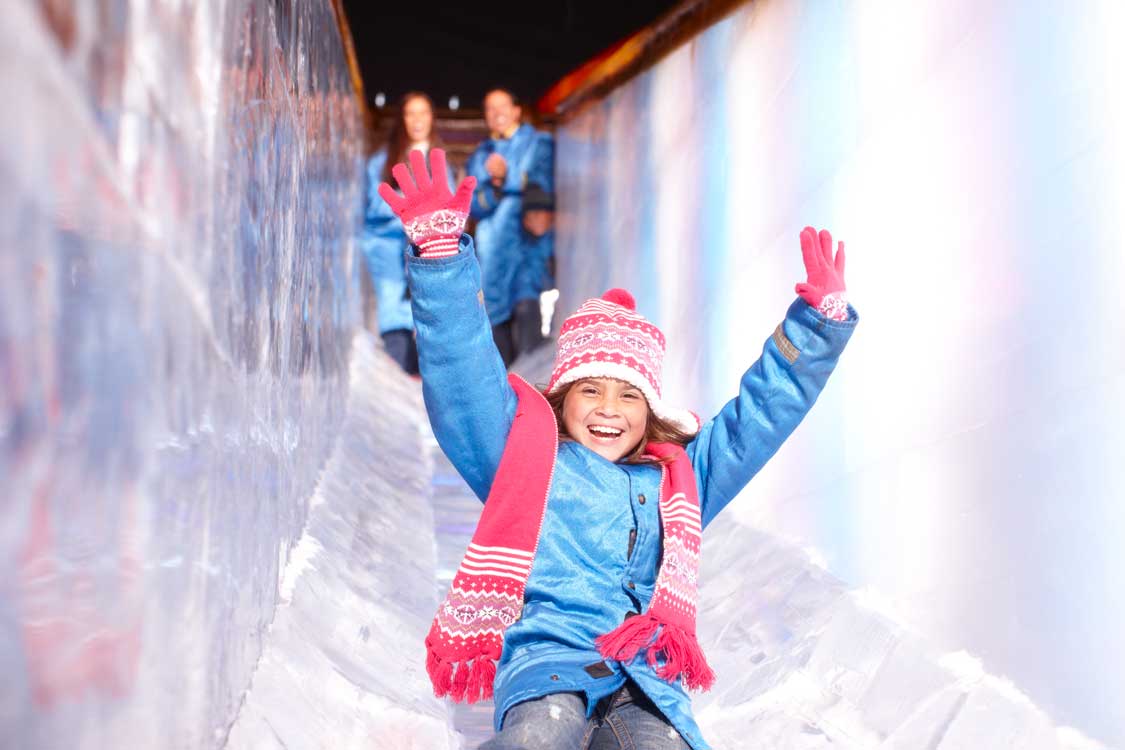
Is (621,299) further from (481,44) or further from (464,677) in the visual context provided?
(481,44)

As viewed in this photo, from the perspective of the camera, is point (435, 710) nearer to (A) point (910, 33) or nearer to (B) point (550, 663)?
(B) point (550, 663)

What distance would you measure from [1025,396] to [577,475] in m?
0.59

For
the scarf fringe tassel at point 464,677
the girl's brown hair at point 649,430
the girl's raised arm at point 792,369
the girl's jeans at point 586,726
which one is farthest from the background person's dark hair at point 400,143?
the girl's jeans at point 586,726

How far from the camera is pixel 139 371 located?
33.2 inches

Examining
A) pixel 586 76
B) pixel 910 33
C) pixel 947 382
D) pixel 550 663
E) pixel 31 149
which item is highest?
pixel 586 76

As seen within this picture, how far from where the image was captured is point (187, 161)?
101cm

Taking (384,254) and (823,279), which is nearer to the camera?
(823,279)

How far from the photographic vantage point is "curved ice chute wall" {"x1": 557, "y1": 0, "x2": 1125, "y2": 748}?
1.43 metres

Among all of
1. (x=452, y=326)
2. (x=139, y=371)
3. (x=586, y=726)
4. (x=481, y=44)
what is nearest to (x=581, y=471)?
(x=452, y=326)

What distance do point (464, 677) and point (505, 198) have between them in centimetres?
341

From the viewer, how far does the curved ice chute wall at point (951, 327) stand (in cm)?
143

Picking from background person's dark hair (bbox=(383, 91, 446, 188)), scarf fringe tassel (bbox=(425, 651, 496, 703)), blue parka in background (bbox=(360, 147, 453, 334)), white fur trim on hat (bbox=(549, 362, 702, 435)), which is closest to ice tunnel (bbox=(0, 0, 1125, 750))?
scarf fringe tassel (bbox=(425, 651, 496, 703))

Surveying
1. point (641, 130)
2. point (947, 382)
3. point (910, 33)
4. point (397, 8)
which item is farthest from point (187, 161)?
point (397, 8)

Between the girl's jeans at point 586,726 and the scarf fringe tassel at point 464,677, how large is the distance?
0.42ft
